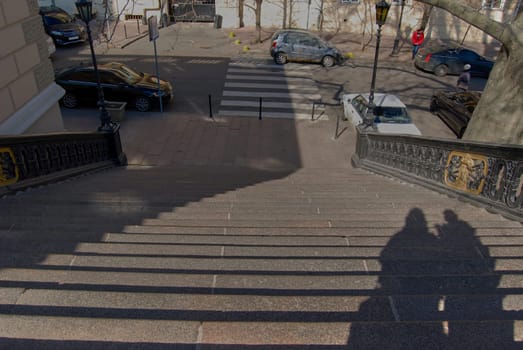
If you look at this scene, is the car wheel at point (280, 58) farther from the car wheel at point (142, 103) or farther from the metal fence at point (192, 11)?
the metal fence at point (192, 11)

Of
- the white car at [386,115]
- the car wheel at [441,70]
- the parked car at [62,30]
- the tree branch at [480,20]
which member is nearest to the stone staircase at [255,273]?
the tree branch at [480,20]

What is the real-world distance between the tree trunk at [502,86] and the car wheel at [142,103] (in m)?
9.86

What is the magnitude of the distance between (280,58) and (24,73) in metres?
14.4

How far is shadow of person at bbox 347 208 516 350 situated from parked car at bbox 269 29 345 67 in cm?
1645

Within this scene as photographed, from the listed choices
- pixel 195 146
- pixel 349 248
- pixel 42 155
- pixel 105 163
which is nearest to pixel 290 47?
pixel 195 146

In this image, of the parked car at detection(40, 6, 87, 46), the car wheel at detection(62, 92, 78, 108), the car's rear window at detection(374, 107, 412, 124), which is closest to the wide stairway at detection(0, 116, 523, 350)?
the car's rear window at detection(374, 107, 412, 124)

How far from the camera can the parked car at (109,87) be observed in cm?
1341

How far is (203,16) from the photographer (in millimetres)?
27297

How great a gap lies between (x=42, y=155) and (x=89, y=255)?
366 centimetres

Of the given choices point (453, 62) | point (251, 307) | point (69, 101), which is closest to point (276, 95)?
point (69, 101)

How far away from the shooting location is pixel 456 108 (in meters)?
13.2

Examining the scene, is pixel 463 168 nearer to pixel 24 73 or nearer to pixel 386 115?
pixel 386 115

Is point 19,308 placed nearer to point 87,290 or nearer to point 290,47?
point 87,290

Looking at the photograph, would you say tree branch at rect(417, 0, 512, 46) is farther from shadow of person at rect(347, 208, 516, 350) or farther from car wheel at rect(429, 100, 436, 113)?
car wheel at rect(429, 100, 436, 113)
